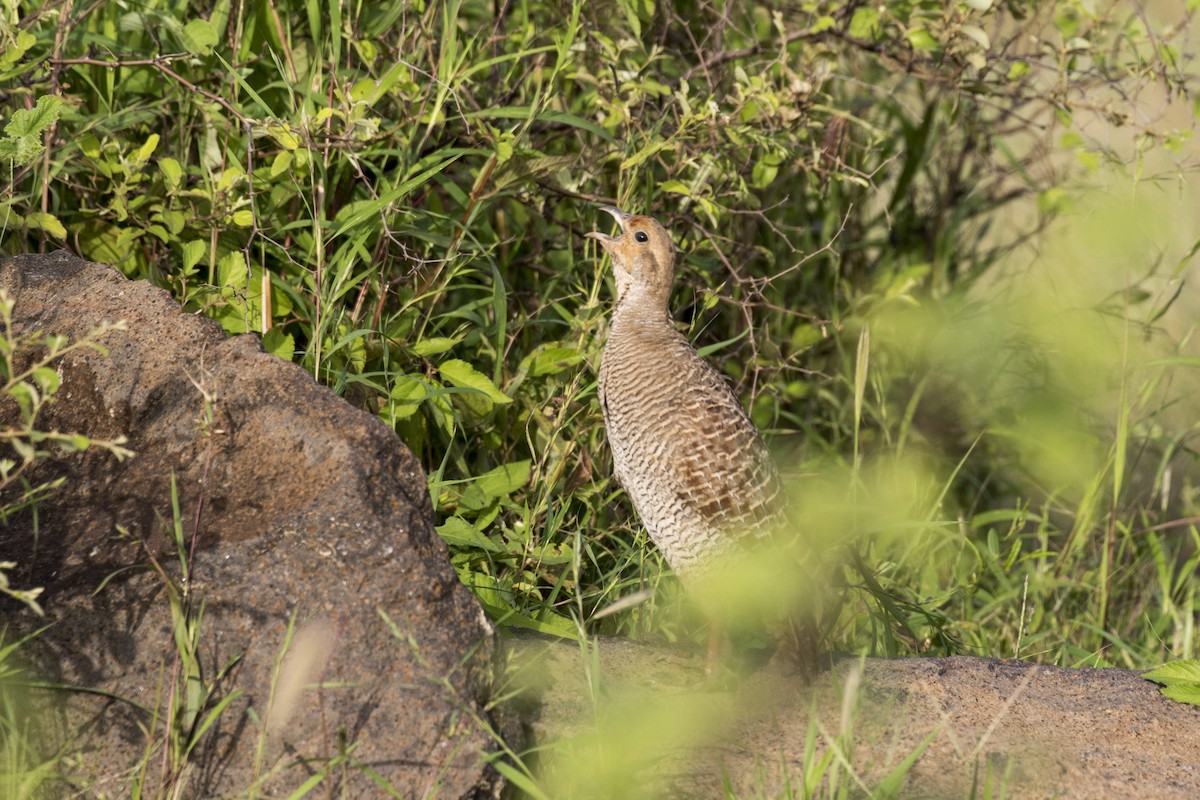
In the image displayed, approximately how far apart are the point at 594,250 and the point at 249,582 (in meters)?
2.33

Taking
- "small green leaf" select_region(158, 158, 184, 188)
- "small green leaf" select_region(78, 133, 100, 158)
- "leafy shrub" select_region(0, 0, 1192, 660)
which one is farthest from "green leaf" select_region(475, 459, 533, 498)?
"small green leaf" select_region(78, 133, 100, 158)

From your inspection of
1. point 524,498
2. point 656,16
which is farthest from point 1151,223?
point 656,16

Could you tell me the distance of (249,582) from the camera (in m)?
3.00

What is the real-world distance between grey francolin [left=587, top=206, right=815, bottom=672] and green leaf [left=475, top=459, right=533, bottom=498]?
0.35 m

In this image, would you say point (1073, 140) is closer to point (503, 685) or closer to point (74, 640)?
point (503, 685)

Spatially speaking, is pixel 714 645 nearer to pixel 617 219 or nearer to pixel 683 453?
pixel 683 453

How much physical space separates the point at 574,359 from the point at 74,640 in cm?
199

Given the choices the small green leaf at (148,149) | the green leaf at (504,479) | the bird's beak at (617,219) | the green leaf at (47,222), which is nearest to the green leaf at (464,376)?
the green leaf at (504,479)

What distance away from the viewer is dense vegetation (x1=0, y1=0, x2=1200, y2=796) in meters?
4.08

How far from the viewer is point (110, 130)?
4168 millimetres

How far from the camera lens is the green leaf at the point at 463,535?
3903 millimetres

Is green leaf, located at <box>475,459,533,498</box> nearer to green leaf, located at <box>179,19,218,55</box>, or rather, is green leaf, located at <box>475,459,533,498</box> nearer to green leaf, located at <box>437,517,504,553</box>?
green leaf, located at <box>437,517,504,553</box>

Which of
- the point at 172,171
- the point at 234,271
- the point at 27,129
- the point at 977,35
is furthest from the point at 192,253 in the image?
the point at 977,35

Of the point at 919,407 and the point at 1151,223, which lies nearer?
the point at 1151,223
